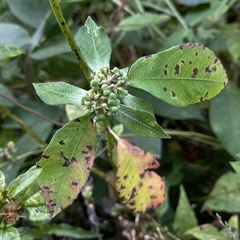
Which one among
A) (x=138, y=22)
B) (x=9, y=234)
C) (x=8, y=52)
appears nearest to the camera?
(x=9, y=234)

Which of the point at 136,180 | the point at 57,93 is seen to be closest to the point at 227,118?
the point at 136,180

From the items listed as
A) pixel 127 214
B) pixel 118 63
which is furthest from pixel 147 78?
pixel 118 63

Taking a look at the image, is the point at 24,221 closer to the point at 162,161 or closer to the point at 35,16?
the point at 162,161

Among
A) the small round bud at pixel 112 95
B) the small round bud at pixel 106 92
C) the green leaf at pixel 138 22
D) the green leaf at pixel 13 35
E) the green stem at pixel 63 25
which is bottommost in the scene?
the green leaf at pixel 138 22

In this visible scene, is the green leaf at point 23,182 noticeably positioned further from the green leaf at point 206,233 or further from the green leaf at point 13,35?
the green leaf at point 13,35

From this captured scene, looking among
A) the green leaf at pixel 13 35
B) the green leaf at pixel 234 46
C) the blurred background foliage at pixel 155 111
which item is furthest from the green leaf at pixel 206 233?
the green leaf at pixel 13 35

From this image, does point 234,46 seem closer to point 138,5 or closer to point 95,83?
point 138,5
